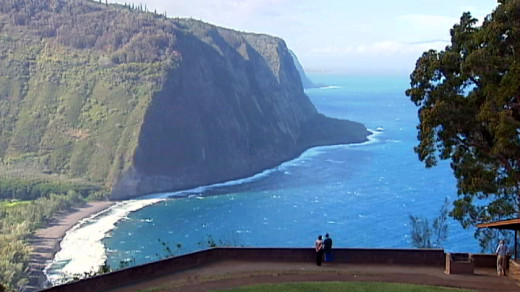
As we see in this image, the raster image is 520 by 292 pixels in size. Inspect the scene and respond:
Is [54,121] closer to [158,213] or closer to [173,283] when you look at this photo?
[158,213]

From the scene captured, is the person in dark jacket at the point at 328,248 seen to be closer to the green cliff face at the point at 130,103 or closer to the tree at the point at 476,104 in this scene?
the tree at the point at 476,104

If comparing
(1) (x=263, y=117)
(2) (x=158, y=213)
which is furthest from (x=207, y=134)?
(2) (x=158, y=213)

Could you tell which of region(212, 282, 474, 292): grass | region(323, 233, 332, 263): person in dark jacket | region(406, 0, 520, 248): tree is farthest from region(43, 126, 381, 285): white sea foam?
region(212, 282, 474, 292): grass

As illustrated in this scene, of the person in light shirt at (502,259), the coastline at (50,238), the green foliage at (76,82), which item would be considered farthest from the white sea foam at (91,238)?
the person in light shirt at (502,259)

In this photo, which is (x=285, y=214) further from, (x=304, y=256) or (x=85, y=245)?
(x=304, y=256)

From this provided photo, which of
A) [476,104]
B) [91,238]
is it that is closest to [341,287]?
[476,104]

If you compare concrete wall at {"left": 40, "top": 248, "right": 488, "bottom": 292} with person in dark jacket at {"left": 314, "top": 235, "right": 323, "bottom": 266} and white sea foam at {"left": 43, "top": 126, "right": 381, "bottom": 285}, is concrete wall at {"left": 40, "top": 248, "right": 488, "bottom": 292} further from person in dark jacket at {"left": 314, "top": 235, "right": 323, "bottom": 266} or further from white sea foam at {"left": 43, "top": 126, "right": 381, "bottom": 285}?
Answer: white sea foam at {"left": 43, "top": 126, "right": 381, "bottom": 285}
